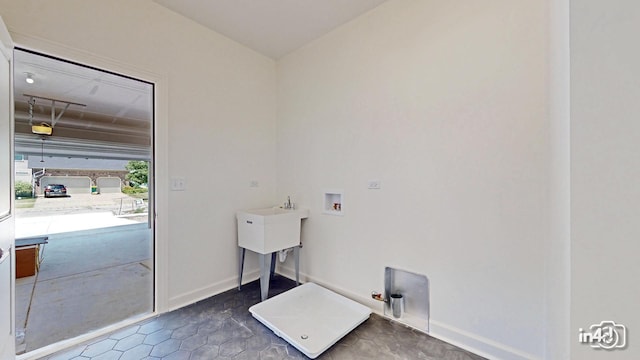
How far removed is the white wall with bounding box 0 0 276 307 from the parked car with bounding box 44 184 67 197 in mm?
2287

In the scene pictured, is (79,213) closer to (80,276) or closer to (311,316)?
(80,276)

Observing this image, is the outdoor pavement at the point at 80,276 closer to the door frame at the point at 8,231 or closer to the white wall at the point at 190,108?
the white wall at the point at 190,108

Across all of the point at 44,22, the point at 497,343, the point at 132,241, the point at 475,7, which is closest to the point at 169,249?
the point at 44,22

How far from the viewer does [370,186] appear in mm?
2174

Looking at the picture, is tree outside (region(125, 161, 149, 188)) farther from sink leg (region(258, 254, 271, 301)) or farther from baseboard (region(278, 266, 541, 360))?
baseboard (region(278, 266, 541, 360))

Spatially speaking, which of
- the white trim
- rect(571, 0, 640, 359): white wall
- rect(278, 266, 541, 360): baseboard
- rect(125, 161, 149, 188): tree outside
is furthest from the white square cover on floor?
rect(125, 161, 149, 188): tree outside

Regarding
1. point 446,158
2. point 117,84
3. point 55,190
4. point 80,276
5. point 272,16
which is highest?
point 272,16

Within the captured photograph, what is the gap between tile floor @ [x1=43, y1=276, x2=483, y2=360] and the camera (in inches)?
63.4

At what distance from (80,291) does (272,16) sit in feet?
11.4

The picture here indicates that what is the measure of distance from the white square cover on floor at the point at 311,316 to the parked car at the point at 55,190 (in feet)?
10.4

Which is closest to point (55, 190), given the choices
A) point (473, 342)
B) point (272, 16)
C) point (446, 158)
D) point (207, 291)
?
point (207, 291)

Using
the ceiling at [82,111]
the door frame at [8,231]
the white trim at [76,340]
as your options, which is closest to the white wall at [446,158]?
the white trim at [76,340]

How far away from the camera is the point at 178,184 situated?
2223 mm

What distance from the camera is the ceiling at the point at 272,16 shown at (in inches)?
81.2
